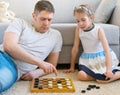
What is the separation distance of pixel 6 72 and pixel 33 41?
368 millimetres

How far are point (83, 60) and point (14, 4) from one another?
3.64 feet

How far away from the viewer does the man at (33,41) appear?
1.55m

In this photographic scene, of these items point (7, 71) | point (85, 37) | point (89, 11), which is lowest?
point (7, 71)

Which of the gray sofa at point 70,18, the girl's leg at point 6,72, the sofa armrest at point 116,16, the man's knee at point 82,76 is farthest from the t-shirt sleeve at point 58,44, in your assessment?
the sofa armrest at point 116,16

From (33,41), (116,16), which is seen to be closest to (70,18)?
(116,16)

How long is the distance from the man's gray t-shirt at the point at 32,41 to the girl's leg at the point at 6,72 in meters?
0.13

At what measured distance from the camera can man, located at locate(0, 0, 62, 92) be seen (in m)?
1.55

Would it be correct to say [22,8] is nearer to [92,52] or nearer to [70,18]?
[70,18]

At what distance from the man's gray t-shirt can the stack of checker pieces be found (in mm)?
139

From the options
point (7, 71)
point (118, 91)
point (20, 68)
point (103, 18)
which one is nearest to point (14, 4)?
point (103, 18)

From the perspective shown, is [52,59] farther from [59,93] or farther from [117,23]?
[117,23]

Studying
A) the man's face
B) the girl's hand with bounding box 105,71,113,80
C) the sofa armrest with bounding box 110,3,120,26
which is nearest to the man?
the man's face

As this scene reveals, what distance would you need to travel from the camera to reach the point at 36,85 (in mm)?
1487

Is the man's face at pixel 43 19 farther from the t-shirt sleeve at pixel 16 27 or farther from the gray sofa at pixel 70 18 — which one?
the gray sofa at pixel 70 18
